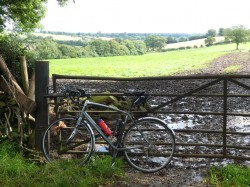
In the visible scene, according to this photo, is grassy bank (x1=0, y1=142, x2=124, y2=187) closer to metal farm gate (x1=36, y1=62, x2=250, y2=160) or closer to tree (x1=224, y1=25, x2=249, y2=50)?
metal farm gate (x1=36, y1=62, x2=250, y2=160)

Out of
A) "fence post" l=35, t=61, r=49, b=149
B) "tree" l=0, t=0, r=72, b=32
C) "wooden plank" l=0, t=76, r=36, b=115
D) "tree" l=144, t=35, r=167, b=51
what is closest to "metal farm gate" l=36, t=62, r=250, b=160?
"fence post" l=35, t=61, r=49, b=149

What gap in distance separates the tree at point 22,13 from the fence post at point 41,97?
22286mm

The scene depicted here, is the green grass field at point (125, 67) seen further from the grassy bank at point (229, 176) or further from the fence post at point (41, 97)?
the grassy bank at point (229, 176)

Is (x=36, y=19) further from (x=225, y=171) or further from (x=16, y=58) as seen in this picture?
(x=225, y=171)

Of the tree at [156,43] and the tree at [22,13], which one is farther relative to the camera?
the tree at [156,43]

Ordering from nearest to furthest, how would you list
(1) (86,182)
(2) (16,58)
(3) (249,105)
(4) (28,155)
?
(1) (86,182) < (4) (28,155) < (2) (16,58) < (3) (249,105)

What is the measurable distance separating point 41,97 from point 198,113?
2.89 meters

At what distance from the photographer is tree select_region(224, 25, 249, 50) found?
396 feet

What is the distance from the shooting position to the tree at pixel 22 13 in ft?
95.1

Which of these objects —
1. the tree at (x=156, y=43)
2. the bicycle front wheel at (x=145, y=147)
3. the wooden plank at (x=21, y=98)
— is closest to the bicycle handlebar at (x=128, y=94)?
the bicycle front wheel at (x=145, y=147)

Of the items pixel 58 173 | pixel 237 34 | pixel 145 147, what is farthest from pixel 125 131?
pixel 237 34

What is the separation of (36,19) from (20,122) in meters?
26.8

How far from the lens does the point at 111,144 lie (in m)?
6.12

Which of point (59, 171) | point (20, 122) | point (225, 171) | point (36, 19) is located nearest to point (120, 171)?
point (59, 171)
